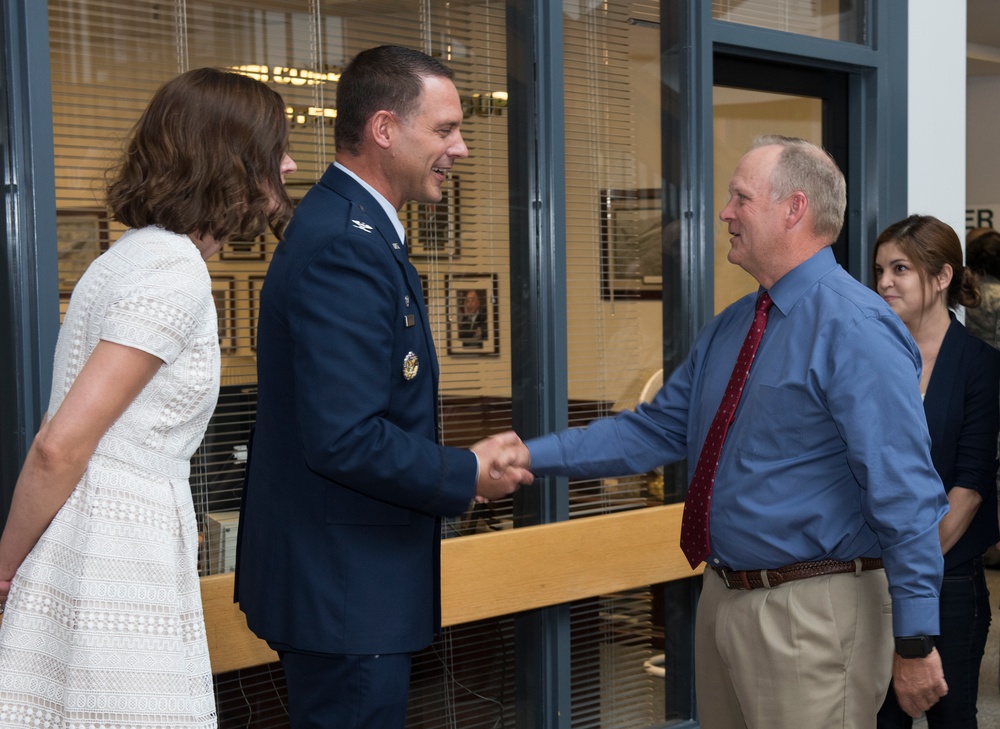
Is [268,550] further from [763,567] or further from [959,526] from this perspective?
[959,526]

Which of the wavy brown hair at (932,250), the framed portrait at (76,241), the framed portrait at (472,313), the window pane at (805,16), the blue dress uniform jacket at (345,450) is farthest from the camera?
the window pane at (805,16)

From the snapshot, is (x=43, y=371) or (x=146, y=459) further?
(x=43, y=371)

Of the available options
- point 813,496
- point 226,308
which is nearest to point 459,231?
point 226,308

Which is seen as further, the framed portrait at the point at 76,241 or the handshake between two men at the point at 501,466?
the framed portrait at the point at 76,241

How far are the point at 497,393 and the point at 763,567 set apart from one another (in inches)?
49.0

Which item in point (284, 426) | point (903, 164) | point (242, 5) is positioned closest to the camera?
point (284, 426)

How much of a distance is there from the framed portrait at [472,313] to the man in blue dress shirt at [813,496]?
99cm

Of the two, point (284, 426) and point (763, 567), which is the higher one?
point (284, 426)

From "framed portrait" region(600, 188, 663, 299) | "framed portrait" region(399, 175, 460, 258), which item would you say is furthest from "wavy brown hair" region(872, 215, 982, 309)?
"framed portrait" region(399, 175, 460, 258)

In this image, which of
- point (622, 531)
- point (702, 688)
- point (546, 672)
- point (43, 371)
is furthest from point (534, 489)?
point (43, 371)

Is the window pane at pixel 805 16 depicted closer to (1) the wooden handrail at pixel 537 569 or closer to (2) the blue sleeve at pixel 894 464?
(1) the wooden handrail at pixel 537 569

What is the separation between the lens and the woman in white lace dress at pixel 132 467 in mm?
1646

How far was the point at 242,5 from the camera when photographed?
282cm

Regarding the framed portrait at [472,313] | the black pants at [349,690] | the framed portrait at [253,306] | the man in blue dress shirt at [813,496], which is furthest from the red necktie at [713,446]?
the framed portrait at [253,306]
